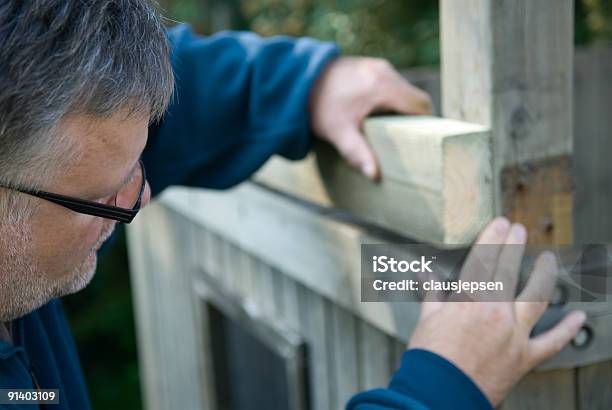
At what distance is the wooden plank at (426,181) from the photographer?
1.17 metres

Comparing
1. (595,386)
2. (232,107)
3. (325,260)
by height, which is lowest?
(595,386)

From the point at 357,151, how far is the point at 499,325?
416 mm

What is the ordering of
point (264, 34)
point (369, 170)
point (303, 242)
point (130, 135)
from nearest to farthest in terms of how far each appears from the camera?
point (130, 135), point (369, 170), point (303, 242), point (264, 34)

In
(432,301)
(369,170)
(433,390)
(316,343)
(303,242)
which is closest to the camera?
(433,390)

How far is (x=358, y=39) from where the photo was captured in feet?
12.6

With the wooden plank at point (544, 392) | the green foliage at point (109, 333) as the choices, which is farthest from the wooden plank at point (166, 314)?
the green foliage at point (109, 333)

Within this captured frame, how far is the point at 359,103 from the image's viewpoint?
1409 mm

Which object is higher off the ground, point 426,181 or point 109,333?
point 426,181

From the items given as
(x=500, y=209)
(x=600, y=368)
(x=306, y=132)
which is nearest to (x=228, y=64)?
(x=306, y=132)

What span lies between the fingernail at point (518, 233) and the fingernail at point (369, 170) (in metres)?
0.28

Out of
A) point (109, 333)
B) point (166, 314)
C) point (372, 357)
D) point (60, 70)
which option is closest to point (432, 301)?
point (372, 357)

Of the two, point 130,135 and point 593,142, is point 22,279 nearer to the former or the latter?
point 130,135

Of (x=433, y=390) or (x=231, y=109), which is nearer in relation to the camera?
(x=433, y=390)

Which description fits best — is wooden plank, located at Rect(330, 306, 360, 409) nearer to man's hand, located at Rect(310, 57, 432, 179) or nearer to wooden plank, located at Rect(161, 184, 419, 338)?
wooden plank, located at Rect(161, 184, 419, 338)
